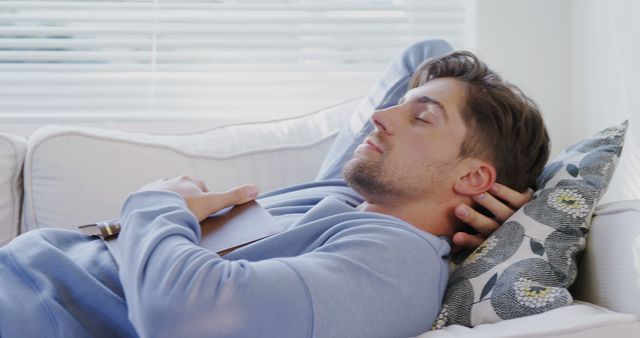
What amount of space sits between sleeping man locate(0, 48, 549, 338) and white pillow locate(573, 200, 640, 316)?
16 centimetres

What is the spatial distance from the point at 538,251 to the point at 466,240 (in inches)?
6.4

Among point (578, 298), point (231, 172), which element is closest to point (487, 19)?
point (231, 172)

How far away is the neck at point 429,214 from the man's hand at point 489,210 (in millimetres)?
30

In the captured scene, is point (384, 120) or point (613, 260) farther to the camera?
point (384, 120)

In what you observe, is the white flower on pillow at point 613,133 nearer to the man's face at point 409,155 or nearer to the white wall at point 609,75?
the man's face at point 409,155

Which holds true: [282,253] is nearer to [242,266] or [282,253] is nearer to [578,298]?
[242,266]

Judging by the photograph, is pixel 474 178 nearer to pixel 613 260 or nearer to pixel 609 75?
pixel 613 260

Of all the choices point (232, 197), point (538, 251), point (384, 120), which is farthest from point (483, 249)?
point (232, 197)

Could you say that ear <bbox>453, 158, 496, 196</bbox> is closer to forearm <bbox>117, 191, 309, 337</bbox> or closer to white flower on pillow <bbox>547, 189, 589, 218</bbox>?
white flower on pillow <bbox>547, 189, 589, 218</bbox>

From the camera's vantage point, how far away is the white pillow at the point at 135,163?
1.81 meters

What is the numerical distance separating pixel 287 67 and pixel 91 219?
3.27ft

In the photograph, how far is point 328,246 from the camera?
4.07ft

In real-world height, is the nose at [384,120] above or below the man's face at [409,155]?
above

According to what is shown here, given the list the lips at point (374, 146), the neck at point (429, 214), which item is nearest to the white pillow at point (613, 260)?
the neck at point (429, 214)
